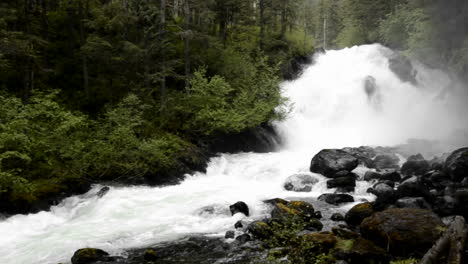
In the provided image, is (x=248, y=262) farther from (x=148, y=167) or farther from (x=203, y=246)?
(x=148, y=167)

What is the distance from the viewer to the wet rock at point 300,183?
17594mm

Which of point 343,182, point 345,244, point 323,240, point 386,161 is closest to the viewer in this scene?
point 345,244

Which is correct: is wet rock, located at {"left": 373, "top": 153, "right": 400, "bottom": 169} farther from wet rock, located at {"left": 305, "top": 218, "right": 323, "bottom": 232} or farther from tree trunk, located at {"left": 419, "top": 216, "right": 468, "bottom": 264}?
tree trunk, located at {"left": 419, "top": 216, "right": 468, "bottom": 264}

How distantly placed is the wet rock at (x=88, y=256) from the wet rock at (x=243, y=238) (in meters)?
4.01

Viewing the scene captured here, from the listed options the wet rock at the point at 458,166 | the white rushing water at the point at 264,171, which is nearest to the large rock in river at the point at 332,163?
the white rushing water at the point at 264,171

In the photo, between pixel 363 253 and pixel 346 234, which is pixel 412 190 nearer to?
pixel 346 234

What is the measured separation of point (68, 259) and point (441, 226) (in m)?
10.4

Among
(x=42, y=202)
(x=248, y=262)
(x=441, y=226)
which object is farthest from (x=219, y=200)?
(x=441, y=226)

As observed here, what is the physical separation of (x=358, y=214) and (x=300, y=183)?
5915mm

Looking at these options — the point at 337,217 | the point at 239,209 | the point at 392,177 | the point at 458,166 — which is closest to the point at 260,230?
the point at 239,209

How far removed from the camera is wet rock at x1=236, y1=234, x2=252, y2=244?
10898 millimetres

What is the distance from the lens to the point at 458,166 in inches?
626

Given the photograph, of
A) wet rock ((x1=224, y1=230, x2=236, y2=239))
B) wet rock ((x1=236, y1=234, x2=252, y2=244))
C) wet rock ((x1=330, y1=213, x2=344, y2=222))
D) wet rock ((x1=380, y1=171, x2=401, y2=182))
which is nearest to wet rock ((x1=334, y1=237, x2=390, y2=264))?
wet rock ((x1=236, y1=234, x2=252, y2=244))

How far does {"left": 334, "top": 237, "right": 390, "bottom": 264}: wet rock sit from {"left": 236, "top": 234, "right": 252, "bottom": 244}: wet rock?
2.91 metres
